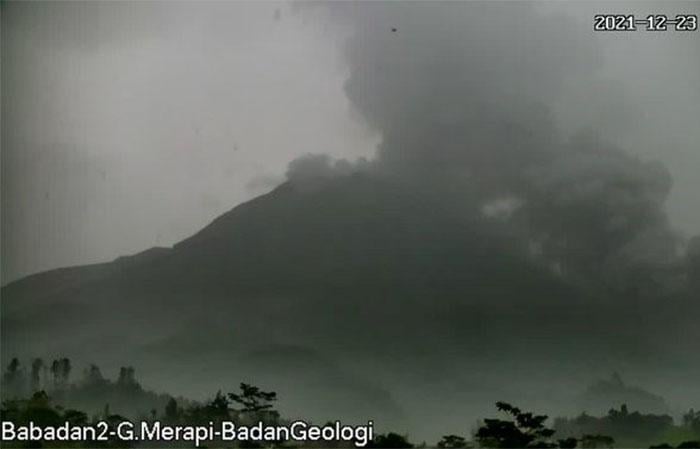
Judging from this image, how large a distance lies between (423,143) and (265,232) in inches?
22.5

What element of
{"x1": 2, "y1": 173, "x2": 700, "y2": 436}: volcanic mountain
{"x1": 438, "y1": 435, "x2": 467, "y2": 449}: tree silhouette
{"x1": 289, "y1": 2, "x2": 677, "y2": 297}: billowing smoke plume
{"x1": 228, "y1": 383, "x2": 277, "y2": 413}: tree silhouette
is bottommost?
{"x1": 438, "y1": 435, "x2": 467, "y2": 449}: tree silhouette

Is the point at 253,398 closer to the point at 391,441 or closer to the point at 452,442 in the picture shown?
the point at 391,441

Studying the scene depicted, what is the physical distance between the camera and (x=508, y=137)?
211cm

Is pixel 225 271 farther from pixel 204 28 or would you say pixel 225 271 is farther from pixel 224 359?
pixel 204 28

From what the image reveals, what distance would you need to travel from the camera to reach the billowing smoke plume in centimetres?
209

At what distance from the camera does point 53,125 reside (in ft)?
6.94

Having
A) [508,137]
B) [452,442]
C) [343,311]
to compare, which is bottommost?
[452,442]

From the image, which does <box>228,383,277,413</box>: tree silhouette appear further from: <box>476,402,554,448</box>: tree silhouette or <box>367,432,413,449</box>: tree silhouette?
<box>476,402,554,448</box>: tree silhouette

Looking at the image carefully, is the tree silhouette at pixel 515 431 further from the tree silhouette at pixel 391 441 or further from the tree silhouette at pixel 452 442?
the tree silhouette at pixel 391 441

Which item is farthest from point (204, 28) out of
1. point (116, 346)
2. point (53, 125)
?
point (116, 346)

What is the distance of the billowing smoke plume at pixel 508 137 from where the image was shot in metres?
2.09
